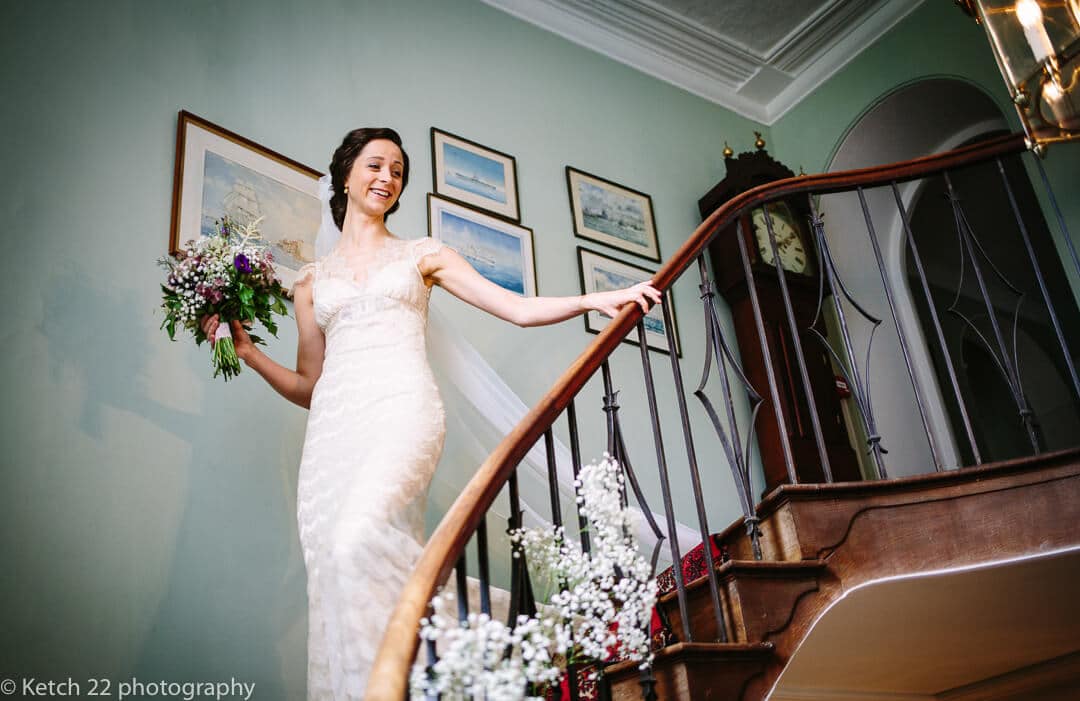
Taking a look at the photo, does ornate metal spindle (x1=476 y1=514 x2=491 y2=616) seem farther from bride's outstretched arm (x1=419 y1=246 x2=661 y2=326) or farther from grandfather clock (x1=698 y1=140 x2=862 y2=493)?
grandfather clock (x1=698 y1=140 x2=862 y2=493)

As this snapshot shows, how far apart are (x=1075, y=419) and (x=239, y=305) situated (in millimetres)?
6638

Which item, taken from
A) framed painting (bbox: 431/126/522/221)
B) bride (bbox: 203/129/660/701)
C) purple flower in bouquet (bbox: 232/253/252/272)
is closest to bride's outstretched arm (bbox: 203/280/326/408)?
bride (bbox: 203/129/660/701)

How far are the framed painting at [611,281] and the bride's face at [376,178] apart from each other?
1775 millimetres

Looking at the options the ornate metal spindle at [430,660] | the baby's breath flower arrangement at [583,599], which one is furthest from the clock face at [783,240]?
the ornate metal spindle at [430,660]

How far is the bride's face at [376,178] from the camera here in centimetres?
304

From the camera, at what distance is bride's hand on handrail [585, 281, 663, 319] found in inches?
104

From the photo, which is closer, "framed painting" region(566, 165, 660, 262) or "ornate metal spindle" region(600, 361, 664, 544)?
"ornate metal spindle" region(600, 361, 664, 544)

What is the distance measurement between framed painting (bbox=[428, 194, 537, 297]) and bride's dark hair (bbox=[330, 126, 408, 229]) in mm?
1086

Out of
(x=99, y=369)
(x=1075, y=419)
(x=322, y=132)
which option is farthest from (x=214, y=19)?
(x=1075, y=419)

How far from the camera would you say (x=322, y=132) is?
4.17 metres

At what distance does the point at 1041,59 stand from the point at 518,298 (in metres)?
1.57

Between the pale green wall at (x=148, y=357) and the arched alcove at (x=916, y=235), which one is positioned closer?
the pale green wall at (x=148, y=357)

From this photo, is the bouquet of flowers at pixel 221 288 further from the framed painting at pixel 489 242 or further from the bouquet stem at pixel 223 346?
the framed painting at pixel 489 242

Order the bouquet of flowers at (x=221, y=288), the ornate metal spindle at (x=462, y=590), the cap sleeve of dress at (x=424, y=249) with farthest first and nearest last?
the cap sleeve of dress at (x=424, y=249), the bouquet of flowers at (x=221, y=288), the ornate metal spindle at (x=462, y=590)
